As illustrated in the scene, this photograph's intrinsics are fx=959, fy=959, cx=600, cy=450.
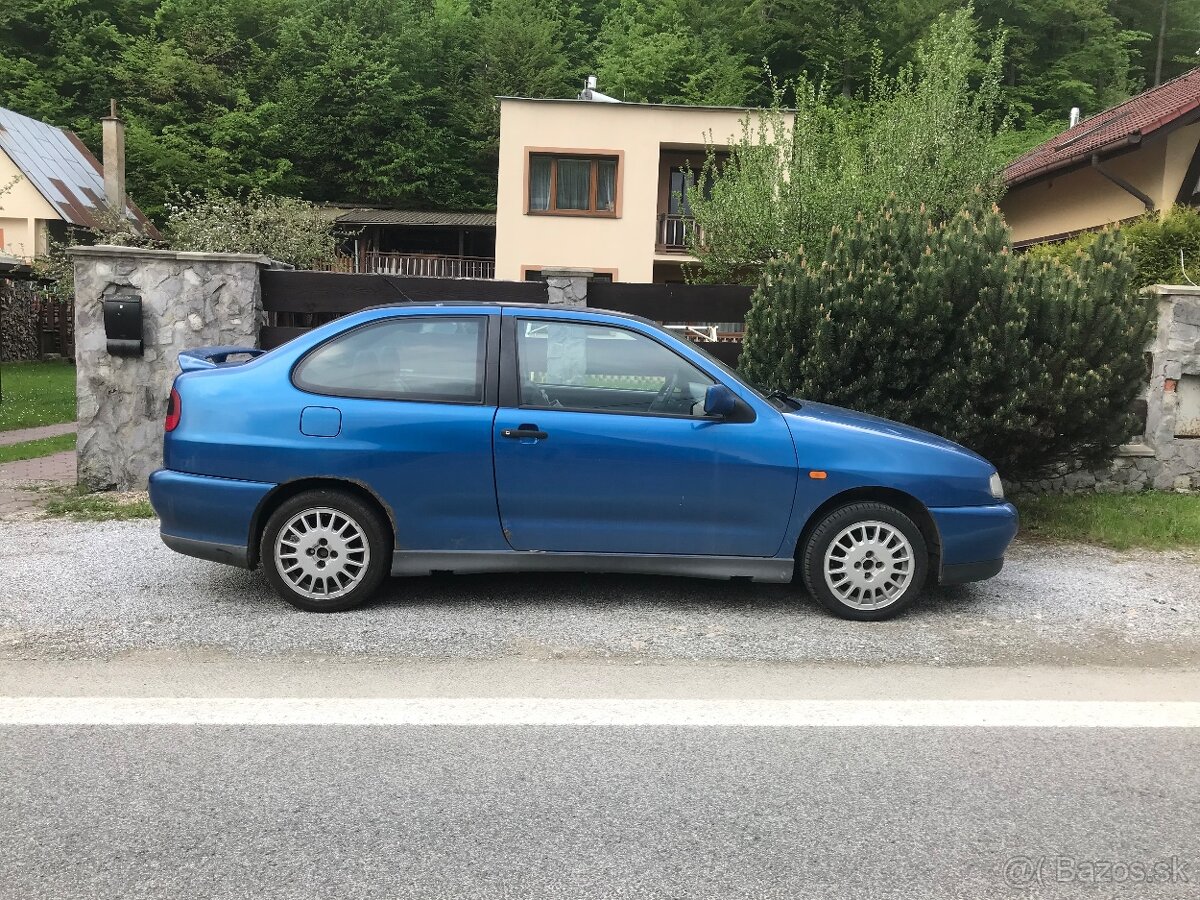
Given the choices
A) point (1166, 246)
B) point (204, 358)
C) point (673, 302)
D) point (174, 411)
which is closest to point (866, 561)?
point (673, 302)

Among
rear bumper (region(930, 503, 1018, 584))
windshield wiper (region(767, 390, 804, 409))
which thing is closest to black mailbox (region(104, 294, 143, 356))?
windshield wiper (region(767, 390, 804, 409))

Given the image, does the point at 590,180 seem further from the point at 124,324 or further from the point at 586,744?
the point at 586,744

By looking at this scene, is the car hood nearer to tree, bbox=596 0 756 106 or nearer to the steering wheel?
the steering wheel

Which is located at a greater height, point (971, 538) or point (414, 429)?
point (414, 429)

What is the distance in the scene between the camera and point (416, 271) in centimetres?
3178

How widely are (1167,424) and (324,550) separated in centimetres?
754

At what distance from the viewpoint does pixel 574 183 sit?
25.2 metres

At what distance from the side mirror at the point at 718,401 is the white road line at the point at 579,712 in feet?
5.41

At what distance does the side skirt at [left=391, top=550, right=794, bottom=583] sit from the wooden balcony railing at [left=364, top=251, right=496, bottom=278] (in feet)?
87.7

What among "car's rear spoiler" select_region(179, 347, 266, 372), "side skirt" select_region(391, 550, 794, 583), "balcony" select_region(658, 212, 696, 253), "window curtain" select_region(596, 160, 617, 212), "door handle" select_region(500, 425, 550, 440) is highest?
"window curtain" select_region(596, 160, 617, 212)

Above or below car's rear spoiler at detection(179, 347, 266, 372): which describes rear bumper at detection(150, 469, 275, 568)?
below

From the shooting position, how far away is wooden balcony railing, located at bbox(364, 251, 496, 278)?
105 ft

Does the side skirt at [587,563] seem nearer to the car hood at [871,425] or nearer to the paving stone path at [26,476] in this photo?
the car hood at [871,425]

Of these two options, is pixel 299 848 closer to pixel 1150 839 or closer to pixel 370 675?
pixel 370 675
